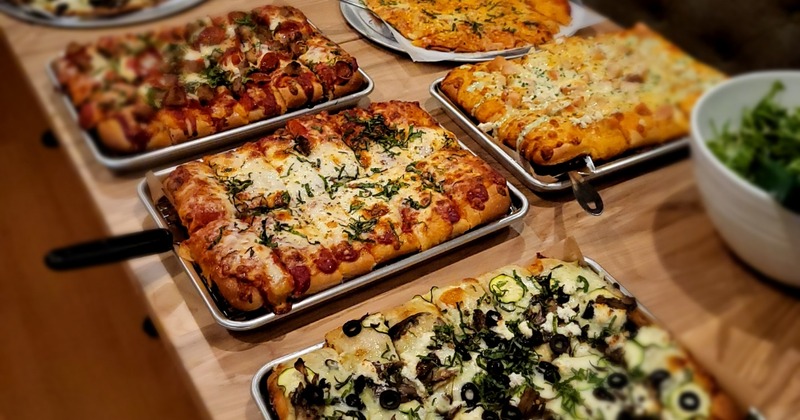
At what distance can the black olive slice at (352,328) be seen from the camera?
117 cm

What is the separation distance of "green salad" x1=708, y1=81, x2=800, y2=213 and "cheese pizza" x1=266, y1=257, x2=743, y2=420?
1.12 ft

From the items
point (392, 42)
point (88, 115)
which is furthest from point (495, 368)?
point (392, 42)

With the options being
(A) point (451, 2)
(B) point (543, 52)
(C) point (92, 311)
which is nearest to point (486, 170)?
(B) point (543, 52)

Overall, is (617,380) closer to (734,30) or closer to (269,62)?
(734,30)

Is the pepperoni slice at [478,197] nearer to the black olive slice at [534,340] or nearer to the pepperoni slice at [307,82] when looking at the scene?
the black olive slice at [534,340]

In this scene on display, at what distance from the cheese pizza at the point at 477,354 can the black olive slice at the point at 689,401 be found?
225 millimetres

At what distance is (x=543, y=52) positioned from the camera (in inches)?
70.2

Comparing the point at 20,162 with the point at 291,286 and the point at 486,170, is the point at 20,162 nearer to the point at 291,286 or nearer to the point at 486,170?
the point at 291,286

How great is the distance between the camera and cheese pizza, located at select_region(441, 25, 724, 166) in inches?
27.9

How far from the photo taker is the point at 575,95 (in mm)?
1515

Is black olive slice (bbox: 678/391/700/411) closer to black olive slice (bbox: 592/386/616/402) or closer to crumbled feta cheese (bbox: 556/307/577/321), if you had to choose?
black olive slice (bbox: 592/386/616/402)

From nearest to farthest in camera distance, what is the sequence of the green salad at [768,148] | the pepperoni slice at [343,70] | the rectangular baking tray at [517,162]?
the green salad at [768,148], the rectangular baking tray at [517,162], the pepperoni slice at [343,70]

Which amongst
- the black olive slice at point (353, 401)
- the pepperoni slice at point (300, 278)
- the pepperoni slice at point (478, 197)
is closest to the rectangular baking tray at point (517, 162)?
the pepperoni slice at point (478, 197)

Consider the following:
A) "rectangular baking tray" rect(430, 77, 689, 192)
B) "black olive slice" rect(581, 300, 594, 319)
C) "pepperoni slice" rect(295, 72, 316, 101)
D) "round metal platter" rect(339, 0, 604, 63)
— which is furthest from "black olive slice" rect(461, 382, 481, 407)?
"round metal platter" rect(339, 0, 604, 63)
